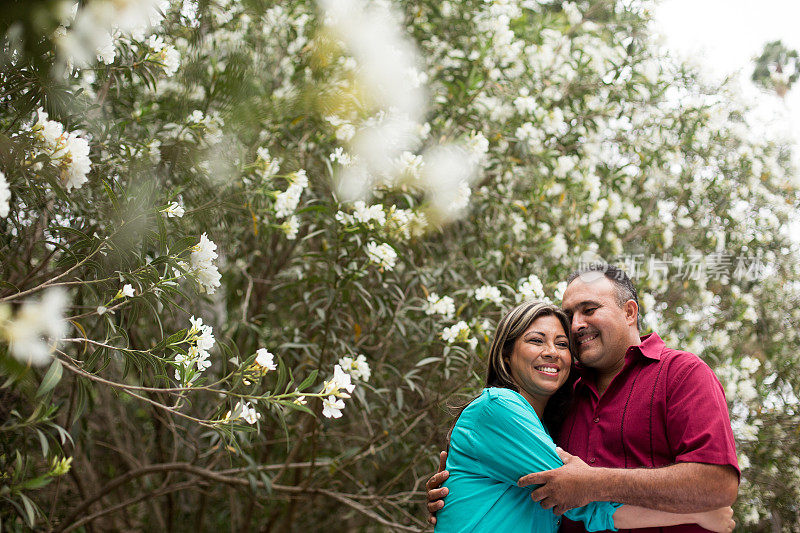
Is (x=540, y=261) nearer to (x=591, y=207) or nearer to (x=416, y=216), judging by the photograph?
(x=591, y=207)

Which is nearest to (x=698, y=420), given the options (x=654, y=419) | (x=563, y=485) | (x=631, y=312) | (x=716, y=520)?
(x=654, y=419)

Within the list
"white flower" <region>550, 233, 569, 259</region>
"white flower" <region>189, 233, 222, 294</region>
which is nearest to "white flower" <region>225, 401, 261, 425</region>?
"white flower" <region>189, 233, 222, 294</region>

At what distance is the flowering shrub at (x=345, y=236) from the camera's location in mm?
1703

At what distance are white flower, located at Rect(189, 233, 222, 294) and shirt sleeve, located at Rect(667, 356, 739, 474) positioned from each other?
4.15 ft

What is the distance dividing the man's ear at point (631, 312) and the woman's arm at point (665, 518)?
601 mm

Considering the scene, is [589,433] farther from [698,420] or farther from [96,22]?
[96,22]

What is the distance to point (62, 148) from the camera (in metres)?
1.43

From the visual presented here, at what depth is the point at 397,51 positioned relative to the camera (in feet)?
10.9

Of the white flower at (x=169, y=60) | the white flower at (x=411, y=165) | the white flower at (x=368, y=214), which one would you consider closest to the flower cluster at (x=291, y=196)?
the white flower at (x=368, y=214)

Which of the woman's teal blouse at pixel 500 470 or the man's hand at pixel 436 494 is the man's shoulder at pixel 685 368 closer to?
the woman's teal blouse at pixel 500 470

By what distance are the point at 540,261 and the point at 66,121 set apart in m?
2.52

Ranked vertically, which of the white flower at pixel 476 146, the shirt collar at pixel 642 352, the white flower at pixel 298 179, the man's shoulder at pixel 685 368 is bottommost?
the man's shoulder at pixel 685 368

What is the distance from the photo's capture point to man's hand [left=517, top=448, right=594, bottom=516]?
1.48 metres

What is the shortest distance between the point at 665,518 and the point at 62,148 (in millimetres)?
1706
